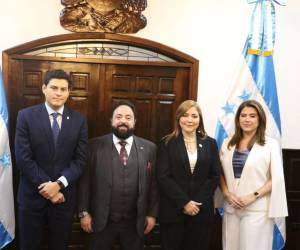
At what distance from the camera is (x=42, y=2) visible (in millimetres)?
3055

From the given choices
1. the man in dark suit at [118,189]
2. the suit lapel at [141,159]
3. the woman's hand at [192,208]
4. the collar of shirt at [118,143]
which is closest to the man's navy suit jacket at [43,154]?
the man in dark suit at [118,189]

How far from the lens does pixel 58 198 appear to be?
7.44 ft

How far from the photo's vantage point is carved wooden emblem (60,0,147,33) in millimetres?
3096

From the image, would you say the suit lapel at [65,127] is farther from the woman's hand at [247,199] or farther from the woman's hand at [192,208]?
the woman's hand at [247,199]

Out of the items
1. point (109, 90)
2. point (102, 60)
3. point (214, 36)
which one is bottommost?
point (109, 90)

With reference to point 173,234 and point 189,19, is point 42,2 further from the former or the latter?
point 173,234

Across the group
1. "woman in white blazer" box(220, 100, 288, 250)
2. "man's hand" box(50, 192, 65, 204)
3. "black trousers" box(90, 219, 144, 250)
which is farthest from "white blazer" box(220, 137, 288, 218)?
"man's hand" box(50, 192, 65, 204)

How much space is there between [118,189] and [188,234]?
0.57m

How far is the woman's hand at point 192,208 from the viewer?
7.58 feet

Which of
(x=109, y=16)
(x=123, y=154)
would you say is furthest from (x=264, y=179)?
(x=109, y=16)

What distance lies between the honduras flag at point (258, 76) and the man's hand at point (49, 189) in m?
1.45

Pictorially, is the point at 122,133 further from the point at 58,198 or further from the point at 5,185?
the point at 5,185

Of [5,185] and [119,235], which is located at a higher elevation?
[5,185]

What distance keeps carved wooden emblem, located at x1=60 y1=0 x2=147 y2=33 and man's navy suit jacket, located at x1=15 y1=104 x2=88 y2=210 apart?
3.49 ft
